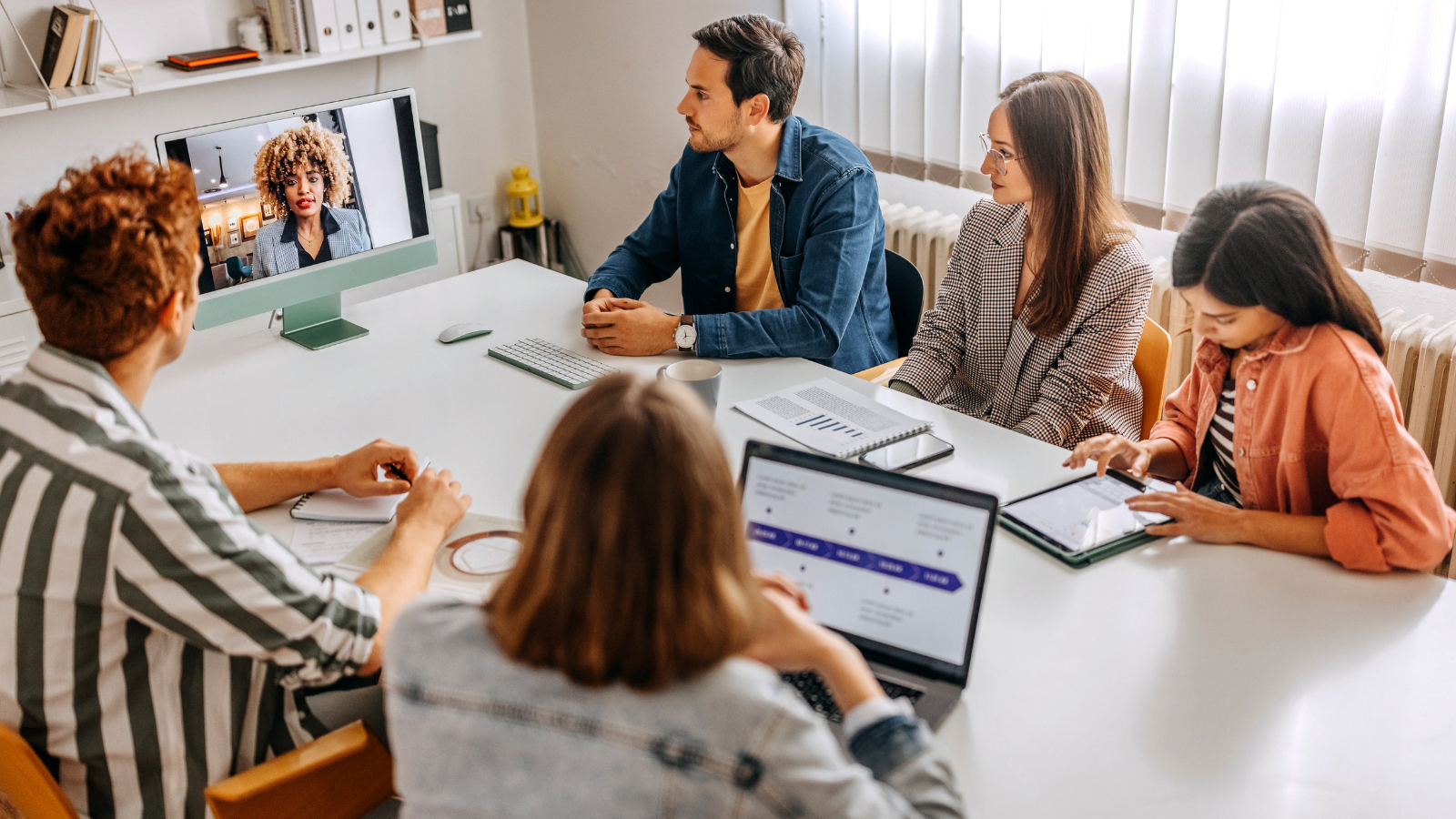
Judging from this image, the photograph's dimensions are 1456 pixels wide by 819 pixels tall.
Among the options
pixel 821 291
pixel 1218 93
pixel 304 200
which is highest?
pixel 1218 93

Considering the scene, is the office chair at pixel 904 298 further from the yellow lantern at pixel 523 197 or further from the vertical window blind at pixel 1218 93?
the yellow lantern at pixel 523 197

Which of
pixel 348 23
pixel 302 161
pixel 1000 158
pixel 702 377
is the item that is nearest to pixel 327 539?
pixel 702 377

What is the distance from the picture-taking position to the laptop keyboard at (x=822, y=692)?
3.92ft

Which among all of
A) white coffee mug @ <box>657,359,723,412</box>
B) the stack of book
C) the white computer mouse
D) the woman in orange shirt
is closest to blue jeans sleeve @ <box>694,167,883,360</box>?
white coffee mug @ <box>657,359,723,412</box>

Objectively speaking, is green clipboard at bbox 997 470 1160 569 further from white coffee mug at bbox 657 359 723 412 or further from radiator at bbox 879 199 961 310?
radiator at bbox 879 199 961 310

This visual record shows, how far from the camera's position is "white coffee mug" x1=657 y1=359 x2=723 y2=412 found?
1.82m

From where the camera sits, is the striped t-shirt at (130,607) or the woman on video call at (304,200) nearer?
the striped t-shirt at (130,607)

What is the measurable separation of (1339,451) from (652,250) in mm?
1540

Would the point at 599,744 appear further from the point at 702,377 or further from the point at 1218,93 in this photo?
the point at 1218,93

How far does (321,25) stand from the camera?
11.1 feet

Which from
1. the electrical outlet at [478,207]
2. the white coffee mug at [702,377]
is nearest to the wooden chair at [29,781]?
the white coffee mug at [702,377]

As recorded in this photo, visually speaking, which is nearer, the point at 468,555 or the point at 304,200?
the point at 468,555

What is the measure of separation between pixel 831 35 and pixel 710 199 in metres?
0.97

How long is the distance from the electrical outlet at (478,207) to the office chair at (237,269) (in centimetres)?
215
